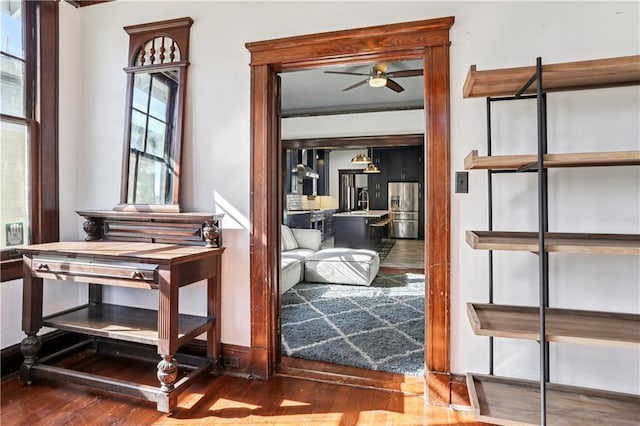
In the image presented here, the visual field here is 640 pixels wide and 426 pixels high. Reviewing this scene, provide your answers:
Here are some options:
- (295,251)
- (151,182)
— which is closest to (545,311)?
(151,182)

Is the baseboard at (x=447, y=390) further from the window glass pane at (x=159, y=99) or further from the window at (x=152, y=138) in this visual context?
the window glass pane at (x=159, y=99)

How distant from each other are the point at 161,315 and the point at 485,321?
1.62m

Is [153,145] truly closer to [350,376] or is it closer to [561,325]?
[350,376]

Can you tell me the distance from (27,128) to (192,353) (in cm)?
189

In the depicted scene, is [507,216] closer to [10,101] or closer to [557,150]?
[557,150]

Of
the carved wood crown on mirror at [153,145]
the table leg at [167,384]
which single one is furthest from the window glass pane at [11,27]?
the table leg at [167,384]

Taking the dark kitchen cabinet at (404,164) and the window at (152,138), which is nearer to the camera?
the window at (152,138)

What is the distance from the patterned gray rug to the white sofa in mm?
152

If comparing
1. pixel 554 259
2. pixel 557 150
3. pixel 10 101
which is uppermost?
pixel 10 101

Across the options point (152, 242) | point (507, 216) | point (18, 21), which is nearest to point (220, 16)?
point (18, 21)

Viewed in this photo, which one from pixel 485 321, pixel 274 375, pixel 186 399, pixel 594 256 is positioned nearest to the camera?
pixel 485 321

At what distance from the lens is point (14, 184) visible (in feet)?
7.70

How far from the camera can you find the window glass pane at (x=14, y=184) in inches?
90.3

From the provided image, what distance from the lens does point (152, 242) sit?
244 cm
